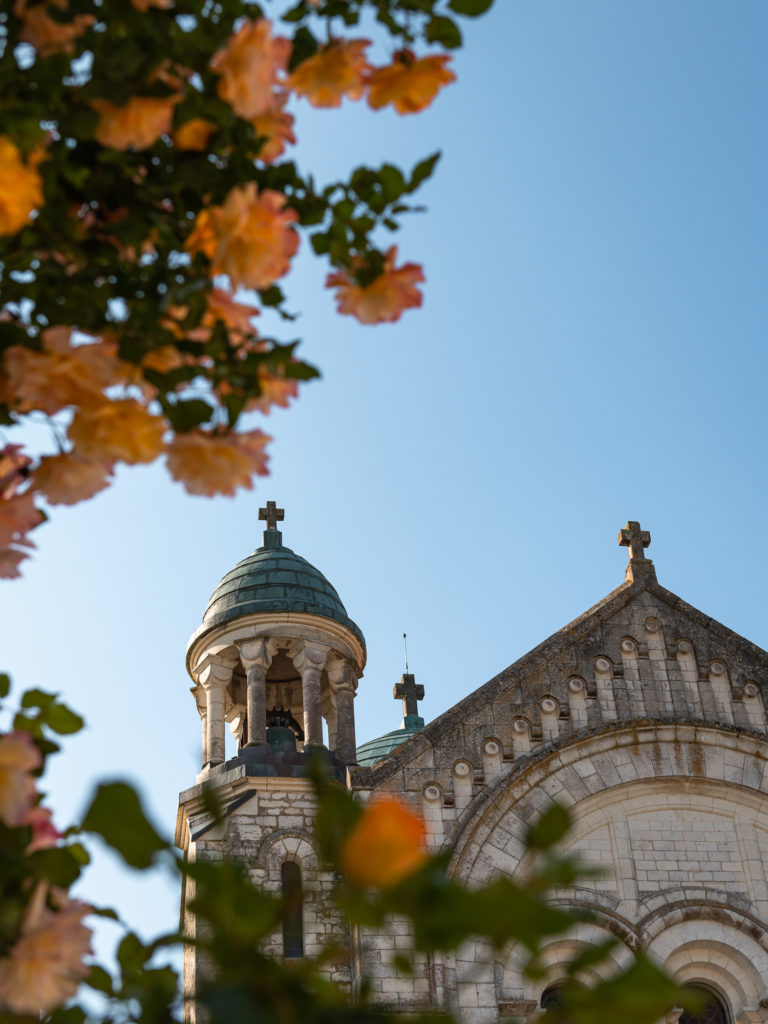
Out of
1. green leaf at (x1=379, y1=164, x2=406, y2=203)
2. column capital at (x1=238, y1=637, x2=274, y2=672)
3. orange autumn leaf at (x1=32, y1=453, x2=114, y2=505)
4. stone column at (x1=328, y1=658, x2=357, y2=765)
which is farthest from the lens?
stone column at (x1=328, y1=658, x2=357, y2=765)

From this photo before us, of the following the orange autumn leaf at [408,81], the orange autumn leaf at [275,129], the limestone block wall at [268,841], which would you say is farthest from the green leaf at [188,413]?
the limestone block wall at [268,841]

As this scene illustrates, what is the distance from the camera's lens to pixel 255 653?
15.1m

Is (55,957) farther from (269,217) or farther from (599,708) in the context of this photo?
(599,708)

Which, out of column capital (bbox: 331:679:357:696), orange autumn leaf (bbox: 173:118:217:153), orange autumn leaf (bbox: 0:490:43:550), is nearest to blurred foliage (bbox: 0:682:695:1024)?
orange autumn leaf (bbox: 0:490:43:550)

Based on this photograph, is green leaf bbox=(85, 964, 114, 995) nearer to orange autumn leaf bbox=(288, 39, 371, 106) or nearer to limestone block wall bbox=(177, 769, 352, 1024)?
orange autumn leaf bbox=(288, 39, 371, 106)

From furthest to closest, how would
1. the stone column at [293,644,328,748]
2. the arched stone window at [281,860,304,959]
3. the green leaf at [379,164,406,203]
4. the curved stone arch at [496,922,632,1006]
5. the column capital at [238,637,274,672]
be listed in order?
the column capital at [238,637,274,672], the stone column at [293,644,328,748], the arched stone window at [281,860,304,959], the curved stone arch at [496,922,632,1006], the green leaf at [379,164,406,203]

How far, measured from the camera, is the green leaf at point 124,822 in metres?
1.58

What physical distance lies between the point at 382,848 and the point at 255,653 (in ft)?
45.5

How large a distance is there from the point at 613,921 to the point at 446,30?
11.0m

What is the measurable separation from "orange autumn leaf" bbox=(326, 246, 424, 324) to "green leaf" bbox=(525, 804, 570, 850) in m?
1.64

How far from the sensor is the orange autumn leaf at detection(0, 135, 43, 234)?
2135 millimetres

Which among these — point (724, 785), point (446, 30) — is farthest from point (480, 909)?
point (724, 785)

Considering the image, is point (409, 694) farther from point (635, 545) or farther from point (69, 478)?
point (69, 478)

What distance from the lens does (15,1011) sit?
1.88 metres
